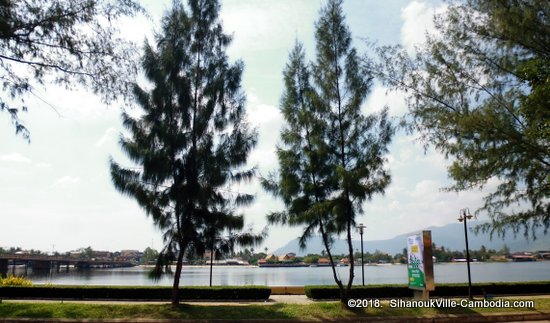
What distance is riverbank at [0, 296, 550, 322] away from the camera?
13.8m

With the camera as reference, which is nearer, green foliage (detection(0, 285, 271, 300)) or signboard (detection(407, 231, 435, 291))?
signboard (detection(407, 231, 435, 291))

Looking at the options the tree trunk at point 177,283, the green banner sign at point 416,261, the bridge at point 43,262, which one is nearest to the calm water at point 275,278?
the tree trunk at point 177,283

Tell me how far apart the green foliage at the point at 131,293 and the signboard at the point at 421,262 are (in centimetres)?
814

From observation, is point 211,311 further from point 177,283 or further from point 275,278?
point 275,278

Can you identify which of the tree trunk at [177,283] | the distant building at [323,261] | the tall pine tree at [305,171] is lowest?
the distant building at [323,261]

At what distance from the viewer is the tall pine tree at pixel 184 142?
53.8 ft

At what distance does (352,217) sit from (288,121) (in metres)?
4.91

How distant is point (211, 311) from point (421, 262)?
7.92m

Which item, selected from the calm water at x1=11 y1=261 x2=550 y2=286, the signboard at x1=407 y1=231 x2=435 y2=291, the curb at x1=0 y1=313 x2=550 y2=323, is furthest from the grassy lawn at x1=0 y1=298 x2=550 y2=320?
the calm water at x1=11 y1=261 x2=550 y2=286

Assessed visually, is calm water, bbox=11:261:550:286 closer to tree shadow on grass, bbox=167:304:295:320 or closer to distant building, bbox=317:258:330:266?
tree shadow on grass, bbox=167:304:295:320

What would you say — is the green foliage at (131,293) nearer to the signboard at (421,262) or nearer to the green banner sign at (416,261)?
the green banner sign at (416,261)

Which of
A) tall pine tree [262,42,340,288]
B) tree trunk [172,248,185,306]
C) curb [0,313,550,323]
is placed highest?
tall pine tree [262,42,340,288]

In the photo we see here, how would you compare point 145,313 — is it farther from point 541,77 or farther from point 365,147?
point 541,77

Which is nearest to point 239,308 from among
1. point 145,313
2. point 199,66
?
point 145,313
